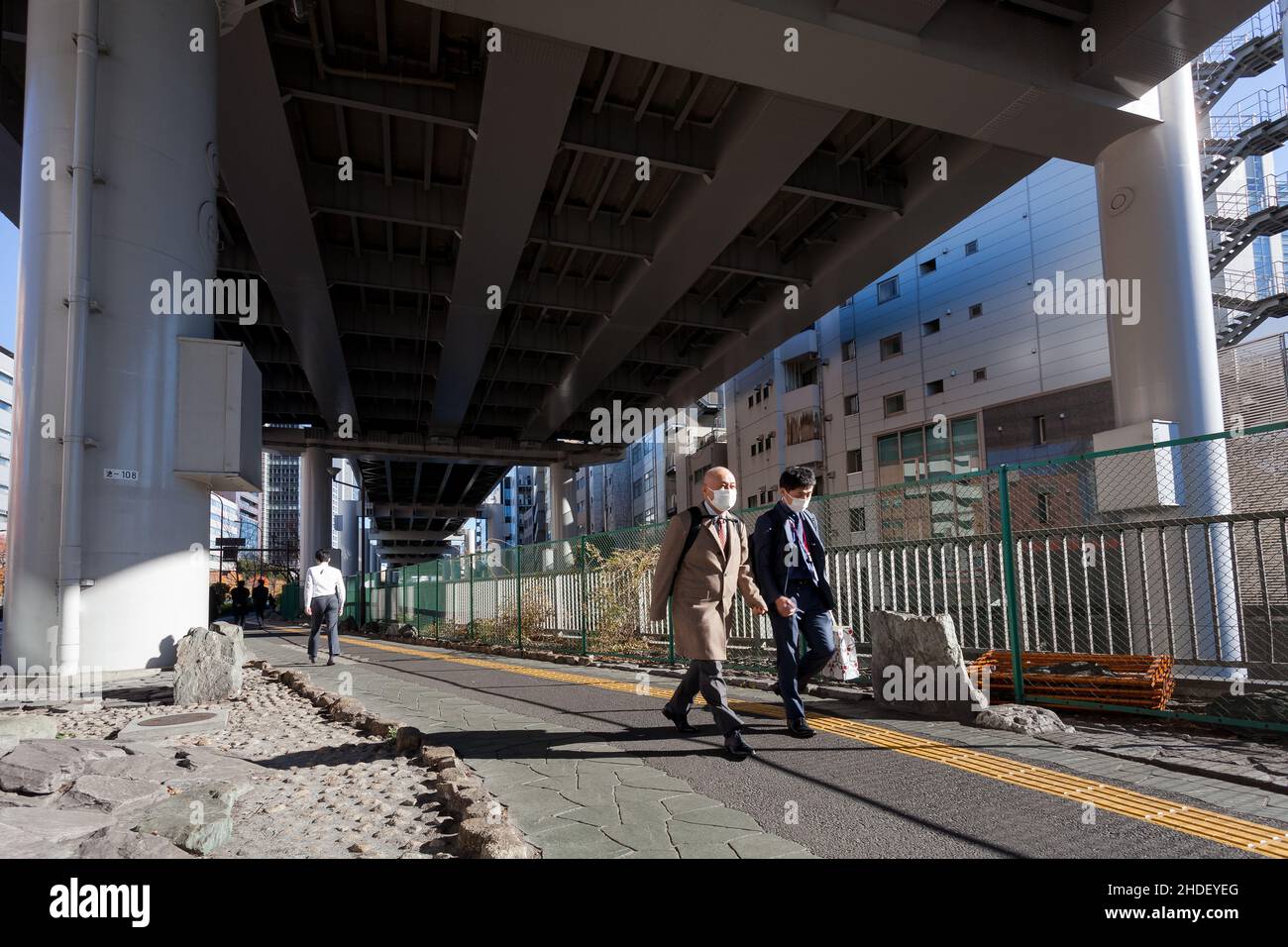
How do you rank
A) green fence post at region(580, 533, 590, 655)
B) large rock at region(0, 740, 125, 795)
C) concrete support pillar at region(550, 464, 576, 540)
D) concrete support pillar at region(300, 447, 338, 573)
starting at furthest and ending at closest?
concrete support pillar at region(550, 464, 576, 540), concrete support pillar at region(300, 447, 338, 573), green fence post at region(580, 533, 590, 655), large rock at region(0, 740, 125, 795)

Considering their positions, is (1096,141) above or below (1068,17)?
below

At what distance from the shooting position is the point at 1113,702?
6043 millimetres

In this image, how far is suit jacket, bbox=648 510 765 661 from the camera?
16.5 ft

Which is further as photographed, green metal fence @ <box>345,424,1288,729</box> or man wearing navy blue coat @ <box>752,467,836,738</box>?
green metal fence @ <box>345,424,1288,729</box>

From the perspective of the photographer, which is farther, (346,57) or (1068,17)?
(346,57)

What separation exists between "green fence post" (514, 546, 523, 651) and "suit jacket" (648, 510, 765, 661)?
10.1 m

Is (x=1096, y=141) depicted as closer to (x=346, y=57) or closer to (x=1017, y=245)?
(x=346, y=57)

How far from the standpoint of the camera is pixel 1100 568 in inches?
277

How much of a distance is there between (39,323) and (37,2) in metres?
3.33

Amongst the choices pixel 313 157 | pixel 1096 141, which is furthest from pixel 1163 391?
pixel 313 157

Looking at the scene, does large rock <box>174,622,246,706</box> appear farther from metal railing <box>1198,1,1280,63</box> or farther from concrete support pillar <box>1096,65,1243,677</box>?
metal railing <box>1198,1,1280,63</box>
